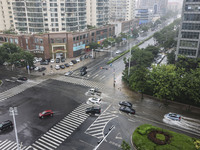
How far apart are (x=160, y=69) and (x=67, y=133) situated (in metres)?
32.4

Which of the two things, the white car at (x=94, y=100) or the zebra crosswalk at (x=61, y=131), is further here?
the white car at (x=94, y=100)

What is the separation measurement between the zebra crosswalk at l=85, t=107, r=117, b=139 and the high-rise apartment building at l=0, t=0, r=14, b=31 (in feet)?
306

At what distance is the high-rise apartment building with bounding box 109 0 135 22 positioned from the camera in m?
163

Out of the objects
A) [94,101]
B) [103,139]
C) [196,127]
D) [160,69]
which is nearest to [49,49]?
[94,101]

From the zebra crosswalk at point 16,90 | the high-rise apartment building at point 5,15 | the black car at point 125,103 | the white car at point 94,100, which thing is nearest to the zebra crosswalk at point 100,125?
the white car at point 94,100

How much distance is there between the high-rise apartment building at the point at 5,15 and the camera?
344ft

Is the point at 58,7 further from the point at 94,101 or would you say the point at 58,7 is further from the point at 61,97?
the point at 94,101

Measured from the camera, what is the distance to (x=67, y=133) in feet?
126

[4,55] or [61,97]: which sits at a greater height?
[4,55]

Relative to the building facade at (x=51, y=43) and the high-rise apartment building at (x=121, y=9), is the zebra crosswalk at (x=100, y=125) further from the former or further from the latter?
the high-rise apartment building at (x=121, y=9)

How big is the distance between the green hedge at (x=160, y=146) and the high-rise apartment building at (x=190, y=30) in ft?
145

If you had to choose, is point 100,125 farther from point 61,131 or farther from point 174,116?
point 174,116

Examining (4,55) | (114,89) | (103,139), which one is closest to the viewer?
(103,139)

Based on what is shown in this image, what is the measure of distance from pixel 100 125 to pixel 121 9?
144801 mm
